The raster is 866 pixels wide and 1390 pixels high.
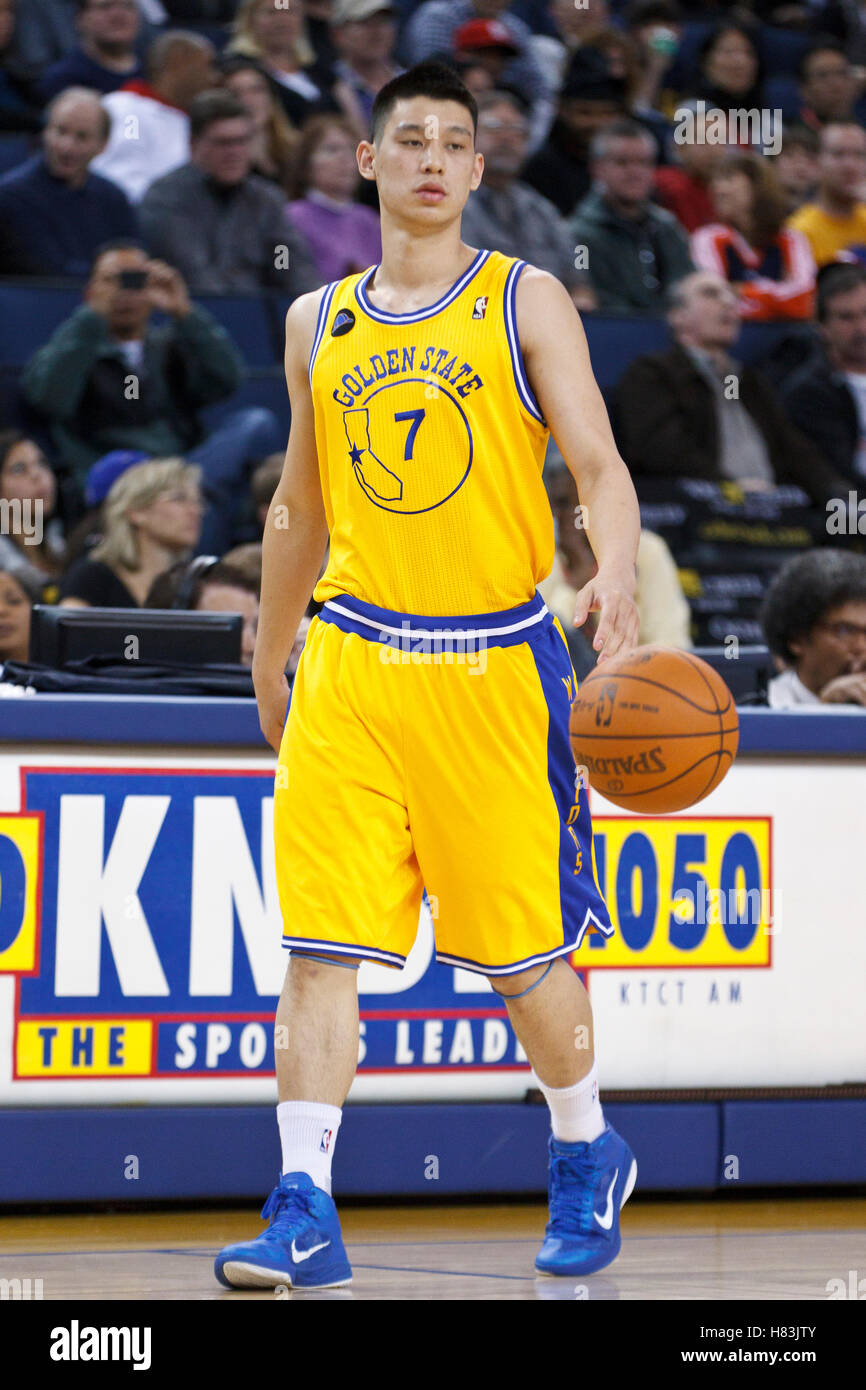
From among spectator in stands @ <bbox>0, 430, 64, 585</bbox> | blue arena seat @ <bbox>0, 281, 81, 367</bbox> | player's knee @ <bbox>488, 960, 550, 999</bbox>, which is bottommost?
player's knee @ <bbox>488, 960, 550, 999</bbox>

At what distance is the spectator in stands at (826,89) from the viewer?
37.1 ft

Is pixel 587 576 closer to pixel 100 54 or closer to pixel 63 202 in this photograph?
pixel 63 202

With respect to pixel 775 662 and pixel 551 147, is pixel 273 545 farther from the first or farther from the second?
pixel 551 147

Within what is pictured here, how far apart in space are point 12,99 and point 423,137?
634cm

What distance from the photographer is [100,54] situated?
8.61 meters

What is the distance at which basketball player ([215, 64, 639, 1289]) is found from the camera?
2.95 metres

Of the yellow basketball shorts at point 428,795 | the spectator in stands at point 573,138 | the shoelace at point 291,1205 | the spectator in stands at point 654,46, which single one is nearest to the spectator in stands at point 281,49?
the spectator in stands at point 573,138

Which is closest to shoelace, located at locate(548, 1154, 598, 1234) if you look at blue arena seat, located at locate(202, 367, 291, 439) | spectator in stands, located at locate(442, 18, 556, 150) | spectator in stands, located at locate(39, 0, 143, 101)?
blue arena seat, located at locate(202, 367, 291, 439)

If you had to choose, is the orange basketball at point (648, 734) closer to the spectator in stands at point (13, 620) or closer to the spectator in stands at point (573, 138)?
the spectator in stands at point (13, 620)

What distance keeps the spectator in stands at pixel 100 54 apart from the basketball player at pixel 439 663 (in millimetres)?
5994

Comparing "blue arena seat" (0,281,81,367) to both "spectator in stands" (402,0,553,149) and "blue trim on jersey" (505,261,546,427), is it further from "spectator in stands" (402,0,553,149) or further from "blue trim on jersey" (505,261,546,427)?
"blue trim on jersey" (505,261,546,427)

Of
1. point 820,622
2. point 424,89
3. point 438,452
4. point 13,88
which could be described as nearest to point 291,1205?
point 438,452

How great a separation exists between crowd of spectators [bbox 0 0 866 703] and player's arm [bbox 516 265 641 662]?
84.7 inches

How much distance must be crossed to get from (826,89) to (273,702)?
30.6ft
